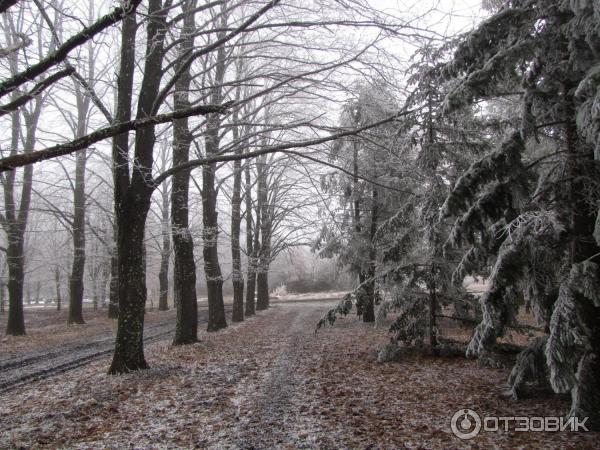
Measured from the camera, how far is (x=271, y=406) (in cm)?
602

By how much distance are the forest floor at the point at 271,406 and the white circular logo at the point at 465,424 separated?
0.31 ft

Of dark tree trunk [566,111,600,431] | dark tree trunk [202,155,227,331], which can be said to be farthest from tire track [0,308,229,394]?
dark tree trunk [566,111,600,431]

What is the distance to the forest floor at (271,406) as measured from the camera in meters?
4.78

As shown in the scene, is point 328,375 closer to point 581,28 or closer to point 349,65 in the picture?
point 349,65

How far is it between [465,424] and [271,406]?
263 cm

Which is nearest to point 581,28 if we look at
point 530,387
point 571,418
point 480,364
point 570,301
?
point 570,301

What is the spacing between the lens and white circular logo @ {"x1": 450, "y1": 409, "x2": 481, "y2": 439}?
4.79m

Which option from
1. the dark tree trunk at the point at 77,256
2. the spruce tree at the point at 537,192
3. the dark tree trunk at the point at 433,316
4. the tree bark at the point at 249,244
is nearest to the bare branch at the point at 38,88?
the spruce tree at the point at 537,192

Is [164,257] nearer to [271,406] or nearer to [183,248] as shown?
[183,248]

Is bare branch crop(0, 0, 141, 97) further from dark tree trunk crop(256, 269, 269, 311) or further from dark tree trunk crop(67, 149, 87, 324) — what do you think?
dark tree trunk crop(256, 269, 269, 311)

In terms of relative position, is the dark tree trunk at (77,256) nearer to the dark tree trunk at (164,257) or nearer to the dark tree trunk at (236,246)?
the dark tree trunk at (164,257)

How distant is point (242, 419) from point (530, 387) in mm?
4179

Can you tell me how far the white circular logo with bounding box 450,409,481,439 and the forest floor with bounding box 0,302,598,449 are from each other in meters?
0.09

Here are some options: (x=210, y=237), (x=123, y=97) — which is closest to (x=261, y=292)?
(x=210, y=237)
